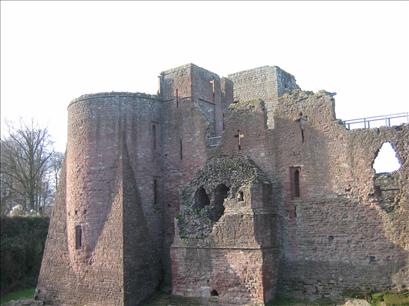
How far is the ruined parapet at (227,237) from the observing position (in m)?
15.8

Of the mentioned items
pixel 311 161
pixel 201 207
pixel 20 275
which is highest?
pixel 311 161

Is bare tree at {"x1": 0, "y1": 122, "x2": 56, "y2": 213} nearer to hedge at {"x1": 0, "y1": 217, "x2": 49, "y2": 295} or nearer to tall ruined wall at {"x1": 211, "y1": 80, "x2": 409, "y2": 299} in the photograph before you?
hedge at {"x1": 0, "y1": 217, "x2": 49, "y2": 295}

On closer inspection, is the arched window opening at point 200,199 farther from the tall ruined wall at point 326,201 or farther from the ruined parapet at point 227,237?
the tall ruined wall at point 326,201

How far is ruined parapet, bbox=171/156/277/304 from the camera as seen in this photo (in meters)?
15.8

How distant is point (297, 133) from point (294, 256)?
4.11 m

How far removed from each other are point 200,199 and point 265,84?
→ 903 cm

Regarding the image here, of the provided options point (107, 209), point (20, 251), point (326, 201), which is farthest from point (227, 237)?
point (20, 251)

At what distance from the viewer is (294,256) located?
1645 cm

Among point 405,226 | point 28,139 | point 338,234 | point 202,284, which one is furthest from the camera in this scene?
point 28,139

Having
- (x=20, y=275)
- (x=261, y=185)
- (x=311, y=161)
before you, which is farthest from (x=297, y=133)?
(x=20, y=275)

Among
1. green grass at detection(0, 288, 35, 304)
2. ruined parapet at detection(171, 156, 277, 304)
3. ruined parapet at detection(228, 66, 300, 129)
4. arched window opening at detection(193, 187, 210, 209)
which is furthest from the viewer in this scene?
ruined parapet at detection(228, 66, 300, 129)

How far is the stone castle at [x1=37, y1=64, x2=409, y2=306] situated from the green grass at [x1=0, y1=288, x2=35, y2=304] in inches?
104

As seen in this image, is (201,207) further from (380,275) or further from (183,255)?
(380,275)

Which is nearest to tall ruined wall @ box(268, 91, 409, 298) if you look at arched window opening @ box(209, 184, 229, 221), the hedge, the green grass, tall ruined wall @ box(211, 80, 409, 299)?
tall ruined wall @ box(211, 80, 409, 299)
